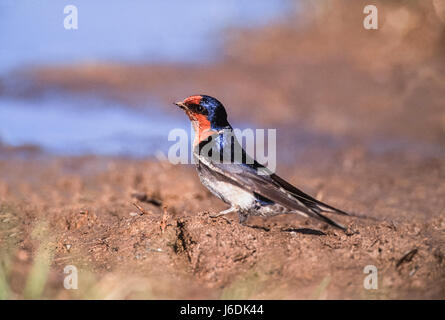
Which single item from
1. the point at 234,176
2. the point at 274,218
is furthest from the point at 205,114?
the point at 274,218

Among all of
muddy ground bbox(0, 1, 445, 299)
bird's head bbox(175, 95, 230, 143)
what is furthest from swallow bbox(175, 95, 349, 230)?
muddy ground bbox(0, 1, 445, 299)

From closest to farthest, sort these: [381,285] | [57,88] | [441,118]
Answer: [381,285], [441,118], [57,88]

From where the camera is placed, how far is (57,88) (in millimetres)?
14086

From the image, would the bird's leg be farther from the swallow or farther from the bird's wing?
the bird's wing

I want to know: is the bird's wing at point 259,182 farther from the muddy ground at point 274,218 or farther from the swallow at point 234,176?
the muddy ground at point 274,218

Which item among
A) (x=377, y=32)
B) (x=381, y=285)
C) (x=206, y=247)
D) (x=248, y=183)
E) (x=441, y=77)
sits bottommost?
(x=381, y=285)

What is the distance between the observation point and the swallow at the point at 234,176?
4.49 meters

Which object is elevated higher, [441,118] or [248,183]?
[441,118]

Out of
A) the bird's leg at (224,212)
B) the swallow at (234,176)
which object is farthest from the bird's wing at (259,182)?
the bird's leg at (224,212)

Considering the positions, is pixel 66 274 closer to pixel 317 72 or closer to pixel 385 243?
pixel 385 243

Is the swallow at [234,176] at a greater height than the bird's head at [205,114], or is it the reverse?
the bird's head at [205,114]

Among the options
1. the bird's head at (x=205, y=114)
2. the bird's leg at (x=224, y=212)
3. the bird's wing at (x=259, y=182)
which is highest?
the bird's head at (x=205, y=114)

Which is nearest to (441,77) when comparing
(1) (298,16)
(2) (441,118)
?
(2) (441,118)

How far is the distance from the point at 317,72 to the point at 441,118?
421cm
